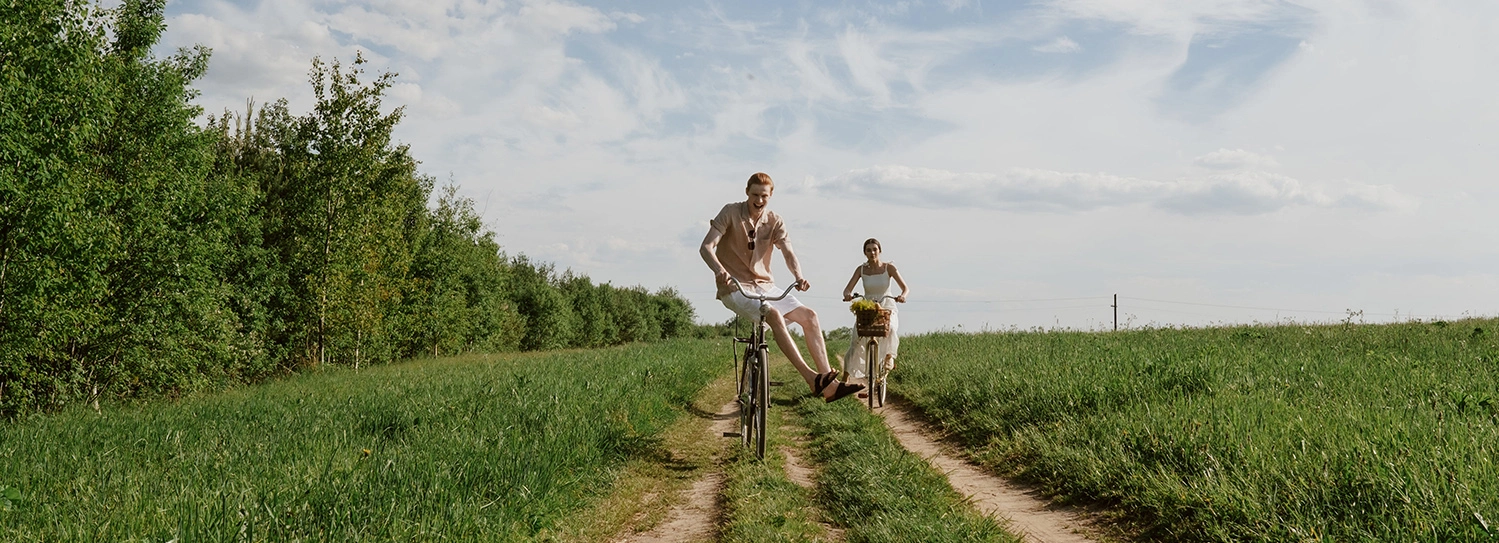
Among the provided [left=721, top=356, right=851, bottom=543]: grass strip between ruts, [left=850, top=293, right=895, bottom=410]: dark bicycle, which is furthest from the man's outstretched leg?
[left=850, top=293, right=895, bottom=410]: dark bicycle

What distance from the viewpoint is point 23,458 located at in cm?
758

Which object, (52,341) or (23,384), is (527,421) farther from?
(23,384)

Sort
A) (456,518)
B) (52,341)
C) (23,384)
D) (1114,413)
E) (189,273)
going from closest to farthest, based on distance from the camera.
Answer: (456,518) → (1114,413) → (52,341) → (23,384) → (189,273)

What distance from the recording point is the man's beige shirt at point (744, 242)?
7223 mm

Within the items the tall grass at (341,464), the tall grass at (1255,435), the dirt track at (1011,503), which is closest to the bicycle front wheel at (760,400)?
the tall grass at (341,464)

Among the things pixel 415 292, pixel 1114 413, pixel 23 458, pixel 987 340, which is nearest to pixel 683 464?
pixel 1114 413

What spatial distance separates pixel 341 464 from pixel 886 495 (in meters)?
3.78

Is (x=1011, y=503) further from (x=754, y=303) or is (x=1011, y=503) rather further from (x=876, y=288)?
(x=876, y=288)

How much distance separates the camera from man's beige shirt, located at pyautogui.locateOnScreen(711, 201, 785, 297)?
284 inches

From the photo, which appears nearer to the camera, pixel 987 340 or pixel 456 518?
pixel 456 518

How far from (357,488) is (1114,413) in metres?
6.06

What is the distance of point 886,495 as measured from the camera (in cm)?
562

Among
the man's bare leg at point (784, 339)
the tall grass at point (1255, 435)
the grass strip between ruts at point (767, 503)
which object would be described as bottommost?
the grass strip between ruts at point (767, 503)

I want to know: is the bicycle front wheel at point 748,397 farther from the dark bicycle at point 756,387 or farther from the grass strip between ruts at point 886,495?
the grass strip between ruts at point 886,495
